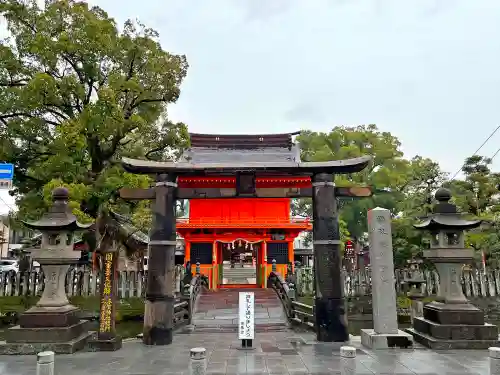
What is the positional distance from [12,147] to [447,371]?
15145 millimetres

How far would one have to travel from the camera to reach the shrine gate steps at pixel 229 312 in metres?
13.4

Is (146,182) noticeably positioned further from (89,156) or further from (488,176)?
(488,176)

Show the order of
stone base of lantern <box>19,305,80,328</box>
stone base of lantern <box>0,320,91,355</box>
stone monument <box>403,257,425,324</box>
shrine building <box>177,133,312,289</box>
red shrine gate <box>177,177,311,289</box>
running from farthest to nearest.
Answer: red shrine gate <box>177,177,311,289</box>, shrine building <box>177,133,312,289</box>, stone monument <box>403,257,425,324</box>, stone base of lantern <box>19,305,80,328</box>, stone base of lantern <box>0,320,91,355</box>

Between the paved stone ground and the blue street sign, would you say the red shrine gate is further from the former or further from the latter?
the paved stone ground

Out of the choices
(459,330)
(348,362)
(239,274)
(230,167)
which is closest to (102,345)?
(230,167)

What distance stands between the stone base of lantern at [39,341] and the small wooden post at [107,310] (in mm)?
557

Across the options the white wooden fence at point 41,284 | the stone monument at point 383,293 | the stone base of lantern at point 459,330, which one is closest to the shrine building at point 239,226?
the white wooden fence at point 41,284

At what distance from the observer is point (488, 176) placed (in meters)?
20.5

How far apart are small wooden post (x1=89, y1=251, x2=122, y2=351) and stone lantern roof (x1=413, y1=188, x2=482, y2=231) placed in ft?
28.6

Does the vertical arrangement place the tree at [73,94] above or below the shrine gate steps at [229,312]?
above

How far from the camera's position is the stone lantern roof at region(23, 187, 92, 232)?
10344mm

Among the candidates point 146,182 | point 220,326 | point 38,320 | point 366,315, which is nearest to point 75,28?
point 146,182

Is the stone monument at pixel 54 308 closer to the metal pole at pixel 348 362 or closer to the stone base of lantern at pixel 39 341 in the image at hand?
the stone base of lantern at pixel 39 341

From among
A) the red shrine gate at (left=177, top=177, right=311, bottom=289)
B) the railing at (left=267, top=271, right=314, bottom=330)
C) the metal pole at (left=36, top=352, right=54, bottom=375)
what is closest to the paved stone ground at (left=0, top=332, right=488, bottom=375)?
the metal pole at (left=36, top=352, right=54, bottom=375)
